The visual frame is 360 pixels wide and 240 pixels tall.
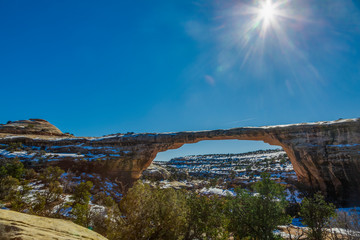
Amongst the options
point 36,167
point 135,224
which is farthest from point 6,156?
point 135,224

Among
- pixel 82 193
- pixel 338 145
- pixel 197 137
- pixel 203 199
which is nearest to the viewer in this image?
pixel 203 199

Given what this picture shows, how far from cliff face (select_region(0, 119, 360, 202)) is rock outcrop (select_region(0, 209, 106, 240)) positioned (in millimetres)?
19328

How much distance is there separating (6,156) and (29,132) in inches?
401

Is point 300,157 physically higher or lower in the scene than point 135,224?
higher

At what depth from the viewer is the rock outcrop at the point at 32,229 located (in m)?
2.20

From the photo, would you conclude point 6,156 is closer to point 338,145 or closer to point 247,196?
point 247,196

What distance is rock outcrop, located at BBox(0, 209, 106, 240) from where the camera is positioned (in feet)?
7.23

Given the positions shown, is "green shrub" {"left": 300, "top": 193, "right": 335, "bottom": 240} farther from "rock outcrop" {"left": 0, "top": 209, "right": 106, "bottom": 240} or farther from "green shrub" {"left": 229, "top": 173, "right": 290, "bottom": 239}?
"rock outcrop" {"left": 0, "top": 209, "right": 106, "bottom": 240}

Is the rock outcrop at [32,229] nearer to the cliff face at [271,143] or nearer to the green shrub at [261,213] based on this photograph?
the green shrub at [261,213]

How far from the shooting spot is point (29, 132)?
1076 inches

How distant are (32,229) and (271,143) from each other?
23344 mm

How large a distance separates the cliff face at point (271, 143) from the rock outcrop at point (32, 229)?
19328 millimetres

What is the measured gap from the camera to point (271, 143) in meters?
21.4

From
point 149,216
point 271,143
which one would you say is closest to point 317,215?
point 149,216
